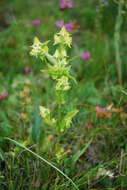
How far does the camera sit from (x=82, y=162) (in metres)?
1.88

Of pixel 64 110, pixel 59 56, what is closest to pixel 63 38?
pixel 59 56

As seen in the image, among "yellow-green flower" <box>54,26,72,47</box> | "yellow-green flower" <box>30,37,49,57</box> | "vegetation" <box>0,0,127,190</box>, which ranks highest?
"yellow-green flower" <box>54,26,72,47</box>

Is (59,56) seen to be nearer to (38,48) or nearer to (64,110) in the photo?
(38,48)

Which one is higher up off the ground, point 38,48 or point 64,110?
point 38,48

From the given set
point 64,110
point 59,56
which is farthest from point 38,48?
point 64,110

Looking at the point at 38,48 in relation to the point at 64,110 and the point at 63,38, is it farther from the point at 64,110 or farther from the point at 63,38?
the point at 64,110

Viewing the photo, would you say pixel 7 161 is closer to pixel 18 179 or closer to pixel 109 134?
pixel 18 179

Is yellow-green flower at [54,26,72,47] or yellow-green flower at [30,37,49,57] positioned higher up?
yellow-green flower at [54,26,72,47]

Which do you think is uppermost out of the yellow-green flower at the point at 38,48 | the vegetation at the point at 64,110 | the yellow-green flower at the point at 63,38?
the yellow-green flower at the point at 63,38

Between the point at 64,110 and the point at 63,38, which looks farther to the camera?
the point at 64,110

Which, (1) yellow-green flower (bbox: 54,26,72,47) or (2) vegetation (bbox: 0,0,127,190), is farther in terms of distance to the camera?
(2) vegetation (bbox: 0,0,127,190)

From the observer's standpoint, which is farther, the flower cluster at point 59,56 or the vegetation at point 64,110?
the vegetation at point 64,110

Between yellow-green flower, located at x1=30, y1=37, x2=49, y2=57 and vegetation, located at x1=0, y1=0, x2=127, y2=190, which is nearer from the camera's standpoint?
yellow-green flower, located at x1=30, y1=37, x2=49, y2=57

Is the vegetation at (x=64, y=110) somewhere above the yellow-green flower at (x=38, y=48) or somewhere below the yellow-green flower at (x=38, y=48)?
Answer: below
